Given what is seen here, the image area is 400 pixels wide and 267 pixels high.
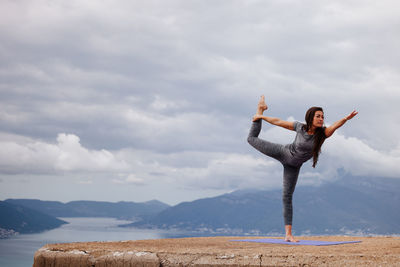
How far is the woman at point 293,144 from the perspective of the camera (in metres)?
8.66

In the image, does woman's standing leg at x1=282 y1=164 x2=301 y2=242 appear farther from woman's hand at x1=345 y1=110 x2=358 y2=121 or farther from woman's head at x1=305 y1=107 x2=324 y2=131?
woman's hand at x1=345 y1=110 x2=358 y2=121

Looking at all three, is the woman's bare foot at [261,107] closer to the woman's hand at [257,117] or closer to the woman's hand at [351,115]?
the woman's hand at [257,117]

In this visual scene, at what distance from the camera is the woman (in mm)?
8656

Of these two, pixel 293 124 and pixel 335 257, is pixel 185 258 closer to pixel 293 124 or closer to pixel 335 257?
A: pixel 335 257

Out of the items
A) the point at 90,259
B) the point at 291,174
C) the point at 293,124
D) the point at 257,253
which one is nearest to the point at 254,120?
the point at 293,124

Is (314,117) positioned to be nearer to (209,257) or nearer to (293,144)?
(293,144)

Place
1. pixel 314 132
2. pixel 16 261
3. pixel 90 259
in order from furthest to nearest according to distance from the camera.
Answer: pixel 16 261 → pixel 314 132 → pixel 90 259

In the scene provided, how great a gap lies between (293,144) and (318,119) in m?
0.82

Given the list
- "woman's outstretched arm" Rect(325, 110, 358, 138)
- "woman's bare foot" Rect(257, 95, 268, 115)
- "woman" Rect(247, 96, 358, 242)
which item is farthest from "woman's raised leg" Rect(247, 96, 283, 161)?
"woman's outstretched arm" Rect(325, 110, 358, 138)

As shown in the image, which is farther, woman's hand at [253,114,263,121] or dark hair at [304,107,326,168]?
woman's hand at [253,114,263,121]

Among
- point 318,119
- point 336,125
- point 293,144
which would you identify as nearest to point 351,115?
point 336,125

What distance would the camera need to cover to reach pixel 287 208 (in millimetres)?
9242

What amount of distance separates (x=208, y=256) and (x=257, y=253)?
773 mm

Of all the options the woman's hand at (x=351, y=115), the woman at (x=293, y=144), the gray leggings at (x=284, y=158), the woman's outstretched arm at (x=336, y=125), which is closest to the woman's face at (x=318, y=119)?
the woman at (x=293, y=144)
